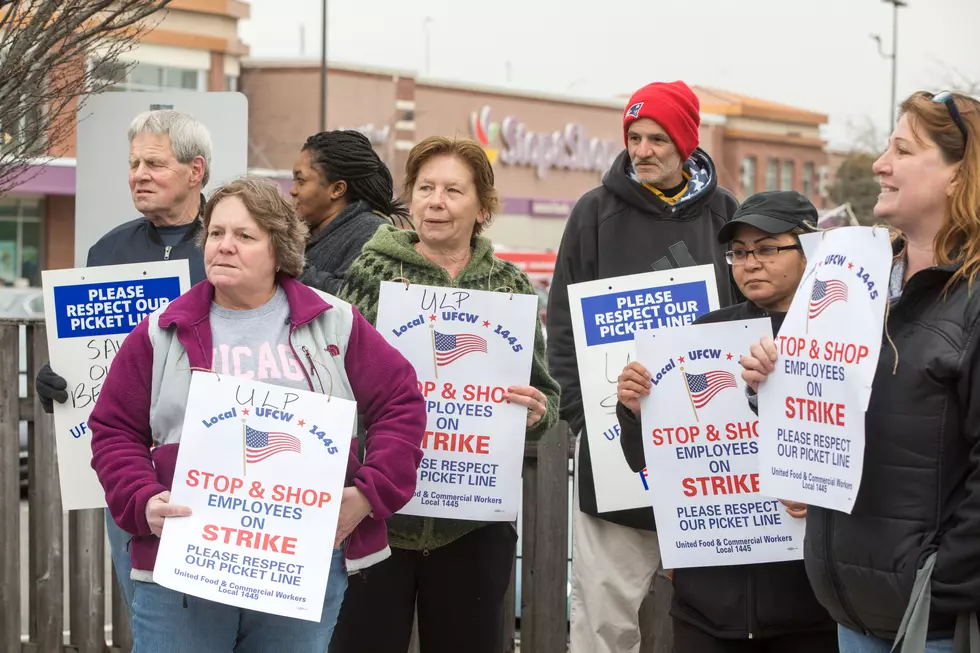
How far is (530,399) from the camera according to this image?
390 centimetres

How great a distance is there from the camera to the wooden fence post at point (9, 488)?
→ 206 inches

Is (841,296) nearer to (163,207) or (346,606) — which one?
(346,606)

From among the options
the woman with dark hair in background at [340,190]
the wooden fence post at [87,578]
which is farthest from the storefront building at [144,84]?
the woman with dark hair in background at [340,190]

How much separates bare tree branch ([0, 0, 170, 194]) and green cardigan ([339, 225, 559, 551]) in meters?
1.60

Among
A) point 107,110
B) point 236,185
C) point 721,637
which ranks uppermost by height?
point 107,110

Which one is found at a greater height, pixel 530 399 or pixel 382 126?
pixel 382 126

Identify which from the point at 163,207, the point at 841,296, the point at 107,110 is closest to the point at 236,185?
the point at 163,207

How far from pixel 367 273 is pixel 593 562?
129 cm

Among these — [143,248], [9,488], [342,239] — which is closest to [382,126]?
[9,488]

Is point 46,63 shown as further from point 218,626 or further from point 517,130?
point 517,130

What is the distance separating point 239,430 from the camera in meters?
3.10

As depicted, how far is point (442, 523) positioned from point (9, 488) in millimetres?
2362

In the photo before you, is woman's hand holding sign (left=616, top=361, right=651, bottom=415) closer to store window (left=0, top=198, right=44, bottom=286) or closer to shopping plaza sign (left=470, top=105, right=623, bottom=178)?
store window (left=0, top=198, right=44, bottom=286)

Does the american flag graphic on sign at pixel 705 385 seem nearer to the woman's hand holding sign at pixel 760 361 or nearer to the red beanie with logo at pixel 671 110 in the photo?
the woman's hand holding sign at pixel 760 361
